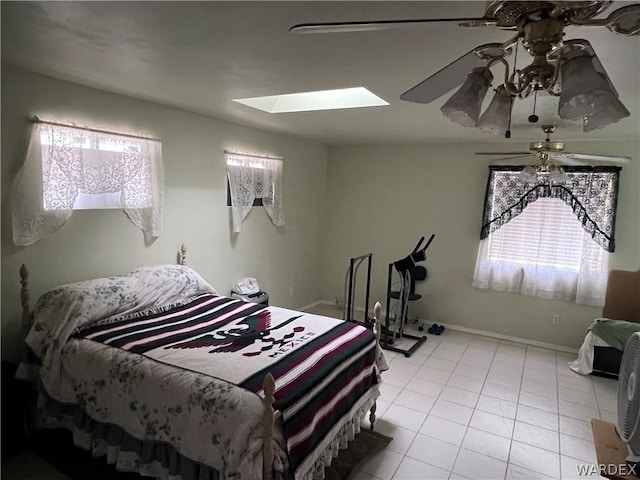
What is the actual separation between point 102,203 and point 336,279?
354 cm

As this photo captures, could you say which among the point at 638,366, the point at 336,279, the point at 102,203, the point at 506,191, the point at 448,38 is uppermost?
the point at 448,38

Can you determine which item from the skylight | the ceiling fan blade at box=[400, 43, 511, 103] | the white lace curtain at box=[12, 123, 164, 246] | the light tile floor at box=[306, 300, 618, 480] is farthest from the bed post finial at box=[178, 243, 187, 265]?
the ceiling fan blade at box=[400, 43, 511, 103]

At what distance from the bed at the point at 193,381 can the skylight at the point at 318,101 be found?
1.69 meters

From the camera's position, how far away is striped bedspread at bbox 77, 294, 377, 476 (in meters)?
1.96

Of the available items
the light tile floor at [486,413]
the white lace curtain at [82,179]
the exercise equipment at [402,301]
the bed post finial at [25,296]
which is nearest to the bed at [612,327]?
the light tile floor at [486,413]

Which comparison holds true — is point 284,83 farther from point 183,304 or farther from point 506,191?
point 506,191

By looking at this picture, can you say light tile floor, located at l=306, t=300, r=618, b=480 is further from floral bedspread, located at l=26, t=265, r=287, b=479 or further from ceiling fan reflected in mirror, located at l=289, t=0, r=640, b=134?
ceiling fan reflected in mirror, located at l=289, t=0, r=640, b=134

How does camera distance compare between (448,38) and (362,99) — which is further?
(362,99)

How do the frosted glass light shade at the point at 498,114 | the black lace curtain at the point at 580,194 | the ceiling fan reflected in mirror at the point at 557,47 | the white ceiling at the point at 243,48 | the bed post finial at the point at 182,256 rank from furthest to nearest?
the black lace curtain at the point at 580,194
the bed post finial at the point at 182,256
the white ceiling at the point at 243,48
the frosted glass light shade at the point at 498,114
the ceiling fan reflected in mirror at the point at 557,47

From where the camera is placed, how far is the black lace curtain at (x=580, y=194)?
4.04 metres

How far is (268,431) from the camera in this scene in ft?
5.68

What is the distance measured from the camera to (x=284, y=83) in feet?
7.76

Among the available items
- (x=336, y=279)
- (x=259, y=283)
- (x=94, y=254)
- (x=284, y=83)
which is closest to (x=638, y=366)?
(x=284, y=83)

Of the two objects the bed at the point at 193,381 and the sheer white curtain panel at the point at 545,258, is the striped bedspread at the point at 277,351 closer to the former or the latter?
the bed at the point at 193,381
